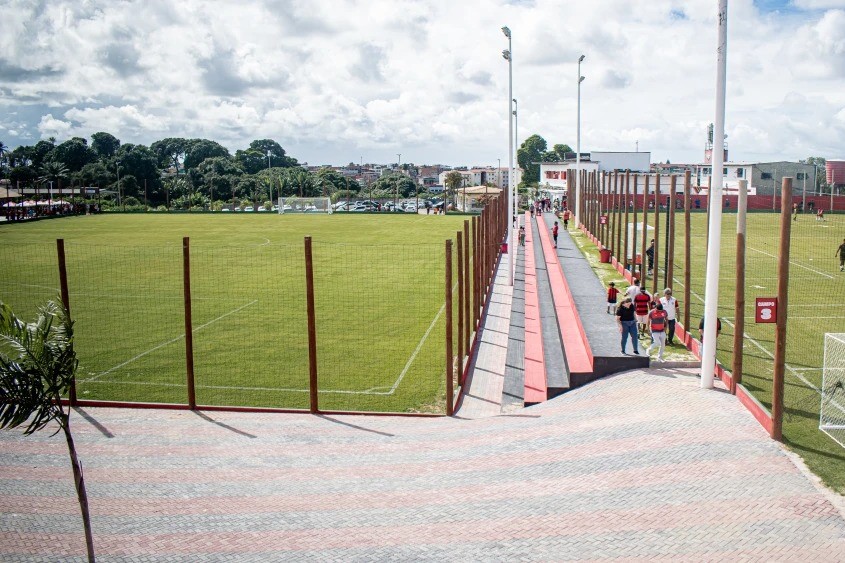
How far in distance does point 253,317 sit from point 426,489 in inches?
617

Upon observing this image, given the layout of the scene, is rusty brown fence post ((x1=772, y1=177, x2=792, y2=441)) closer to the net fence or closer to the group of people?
the group of people

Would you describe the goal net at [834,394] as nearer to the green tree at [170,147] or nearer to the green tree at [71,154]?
the green tree at [71,154]

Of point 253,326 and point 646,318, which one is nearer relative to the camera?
point 646,318

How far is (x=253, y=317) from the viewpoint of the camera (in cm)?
2495

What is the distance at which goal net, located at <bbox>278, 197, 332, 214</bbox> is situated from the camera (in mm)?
91431

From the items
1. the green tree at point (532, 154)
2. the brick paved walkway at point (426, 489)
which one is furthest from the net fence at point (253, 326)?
the green tree at point (532, 154)

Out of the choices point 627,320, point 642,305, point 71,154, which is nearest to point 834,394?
point 627,320

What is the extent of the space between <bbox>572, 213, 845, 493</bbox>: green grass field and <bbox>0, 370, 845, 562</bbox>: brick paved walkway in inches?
31.3

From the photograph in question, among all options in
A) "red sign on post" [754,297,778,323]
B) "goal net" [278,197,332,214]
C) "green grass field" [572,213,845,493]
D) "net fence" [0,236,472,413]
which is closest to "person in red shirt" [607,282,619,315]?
"green grass field" [572,213,845,493]

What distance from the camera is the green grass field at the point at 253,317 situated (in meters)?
16.9

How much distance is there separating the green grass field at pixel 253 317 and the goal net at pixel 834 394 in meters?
7.24

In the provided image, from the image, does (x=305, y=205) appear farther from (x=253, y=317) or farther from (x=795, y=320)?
(x=795, y=320)

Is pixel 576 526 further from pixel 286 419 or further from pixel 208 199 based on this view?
pixel 208 199

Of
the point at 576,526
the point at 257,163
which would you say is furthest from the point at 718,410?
the point at 257,163
